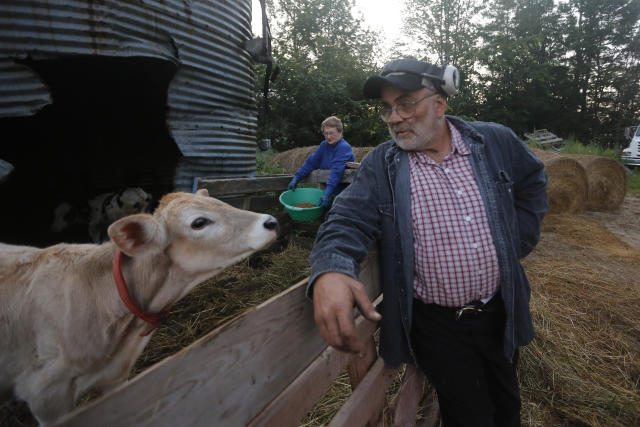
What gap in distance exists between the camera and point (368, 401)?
1.60 meters

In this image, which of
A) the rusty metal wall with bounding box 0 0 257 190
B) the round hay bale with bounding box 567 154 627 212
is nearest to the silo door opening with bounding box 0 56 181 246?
the rusty metal wall with bounding box 0 0 257 190

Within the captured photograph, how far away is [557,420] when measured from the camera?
2389mm

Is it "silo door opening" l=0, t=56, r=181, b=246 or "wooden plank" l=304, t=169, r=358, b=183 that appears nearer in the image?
"silo door opening" l=0, t=56, r=181, b=246

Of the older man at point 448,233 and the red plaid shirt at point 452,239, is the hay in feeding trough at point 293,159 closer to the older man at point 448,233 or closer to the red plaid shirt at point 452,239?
the older man at point 448,233

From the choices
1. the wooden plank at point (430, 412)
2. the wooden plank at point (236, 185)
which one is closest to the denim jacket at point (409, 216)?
the wooden plank at point (430, 412)

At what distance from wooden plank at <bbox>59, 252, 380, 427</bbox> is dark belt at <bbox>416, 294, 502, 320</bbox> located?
2.53ft

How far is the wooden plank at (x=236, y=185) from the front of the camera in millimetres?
3820

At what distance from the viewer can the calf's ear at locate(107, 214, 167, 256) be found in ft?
4.65

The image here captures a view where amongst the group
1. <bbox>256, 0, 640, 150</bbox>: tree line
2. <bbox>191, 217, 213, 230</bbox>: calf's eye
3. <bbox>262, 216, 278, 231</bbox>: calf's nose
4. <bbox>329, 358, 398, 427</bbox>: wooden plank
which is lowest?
<bbox>329, 358, 398, 427</bbox>: wooden plank

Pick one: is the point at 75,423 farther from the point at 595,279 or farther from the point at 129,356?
the point at 595,279

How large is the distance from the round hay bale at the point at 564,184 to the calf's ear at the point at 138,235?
8.34 meters

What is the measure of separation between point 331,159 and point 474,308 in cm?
386

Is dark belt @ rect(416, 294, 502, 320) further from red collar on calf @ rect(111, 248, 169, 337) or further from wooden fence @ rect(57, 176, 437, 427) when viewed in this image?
red collar on calf @ rect(111, 248, 169, 337)

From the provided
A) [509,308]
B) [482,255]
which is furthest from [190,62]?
[509,308]
